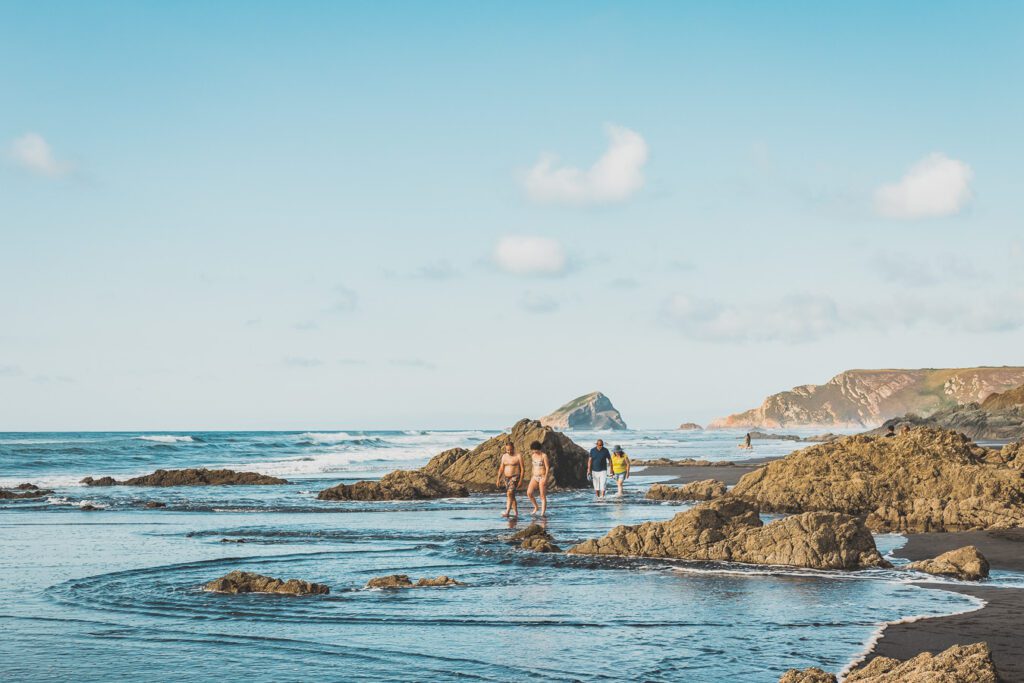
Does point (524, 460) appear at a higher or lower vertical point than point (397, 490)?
higher

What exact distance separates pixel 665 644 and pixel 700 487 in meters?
20.6

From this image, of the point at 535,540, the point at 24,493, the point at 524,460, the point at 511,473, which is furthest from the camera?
the point at 524,460

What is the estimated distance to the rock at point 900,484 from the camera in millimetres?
20281

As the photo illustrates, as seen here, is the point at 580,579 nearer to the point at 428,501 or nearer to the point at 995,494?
the point at 995,494

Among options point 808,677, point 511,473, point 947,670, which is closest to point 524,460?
point 511,473

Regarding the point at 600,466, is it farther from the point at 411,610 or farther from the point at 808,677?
the point at 808,677

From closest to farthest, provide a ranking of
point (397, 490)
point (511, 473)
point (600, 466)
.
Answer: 1. point (511, 473)
2. point (600, 466)
3. point (397, 490)

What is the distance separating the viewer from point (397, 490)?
Answer: 31578mm

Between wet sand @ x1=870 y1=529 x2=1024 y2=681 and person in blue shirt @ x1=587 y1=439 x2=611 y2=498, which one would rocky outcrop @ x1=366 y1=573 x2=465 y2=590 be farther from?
person in blue shirt @ x1=587 y1=439 x2=611 y2=498

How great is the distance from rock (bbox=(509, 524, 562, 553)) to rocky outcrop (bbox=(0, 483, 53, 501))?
70.6 ft

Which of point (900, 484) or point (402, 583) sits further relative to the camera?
point (900, 484)

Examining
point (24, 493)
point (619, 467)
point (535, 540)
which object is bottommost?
point (24, 493)

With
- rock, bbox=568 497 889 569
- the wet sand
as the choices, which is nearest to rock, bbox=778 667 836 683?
the wet sand

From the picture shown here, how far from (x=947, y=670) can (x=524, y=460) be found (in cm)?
2901
